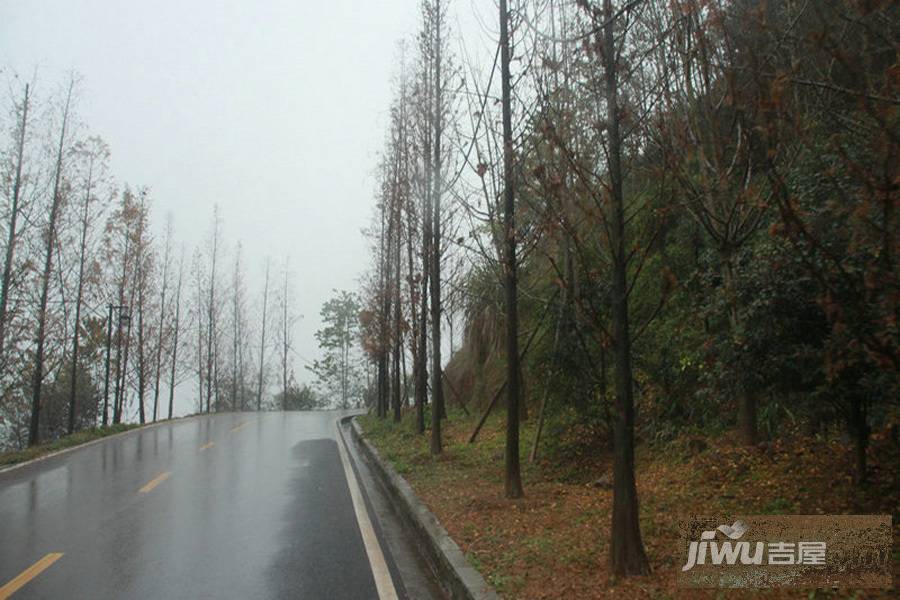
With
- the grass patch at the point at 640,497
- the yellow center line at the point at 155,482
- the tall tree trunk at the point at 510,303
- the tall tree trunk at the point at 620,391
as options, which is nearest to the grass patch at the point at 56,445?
the yellow center line at the point at 155,482

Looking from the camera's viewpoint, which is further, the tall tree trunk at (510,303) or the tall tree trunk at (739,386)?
the tall tree trunk at (510,303)

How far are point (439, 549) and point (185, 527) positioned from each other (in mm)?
3531

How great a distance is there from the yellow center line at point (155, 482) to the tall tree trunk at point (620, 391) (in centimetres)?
832

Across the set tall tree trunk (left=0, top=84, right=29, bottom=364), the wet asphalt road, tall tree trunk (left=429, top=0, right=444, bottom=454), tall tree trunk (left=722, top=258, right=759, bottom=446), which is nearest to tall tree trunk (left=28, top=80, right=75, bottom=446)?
tall tree trunk (left=0, top=84, right=29, bottom=364)

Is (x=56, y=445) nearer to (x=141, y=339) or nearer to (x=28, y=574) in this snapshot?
(x=28, y=574)

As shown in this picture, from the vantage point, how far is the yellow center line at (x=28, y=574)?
235 inches

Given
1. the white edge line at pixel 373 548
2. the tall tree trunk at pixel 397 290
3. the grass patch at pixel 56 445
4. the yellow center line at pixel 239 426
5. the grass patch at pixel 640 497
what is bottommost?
the white edge line at pixel 373 548

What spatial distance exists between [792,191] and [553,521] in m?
4.09

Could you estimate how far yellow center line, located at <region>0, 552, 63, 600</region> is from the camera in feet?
19.6

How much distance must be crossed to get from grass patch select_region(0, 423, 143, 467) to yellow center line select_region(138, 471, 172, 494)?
4.38 metres

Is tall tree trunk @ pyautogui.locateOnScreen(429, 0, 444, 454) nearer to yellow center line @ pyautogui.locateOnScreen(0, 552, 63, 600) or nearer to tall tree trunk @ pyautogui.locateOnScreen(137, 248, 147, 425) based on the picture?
yellow center line @ pyautogui.locateOnScreen(0, 552, 63, 600)

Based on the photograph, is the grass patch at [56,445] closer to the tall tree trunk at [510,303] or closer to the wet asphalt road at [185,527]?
the wet asphalt road at [185,527]

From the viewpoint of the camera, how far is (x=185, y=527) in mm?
8508

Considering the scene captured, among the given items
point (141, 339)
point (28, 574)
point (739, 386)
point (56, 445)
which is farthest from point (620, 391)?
point (141, 339)
